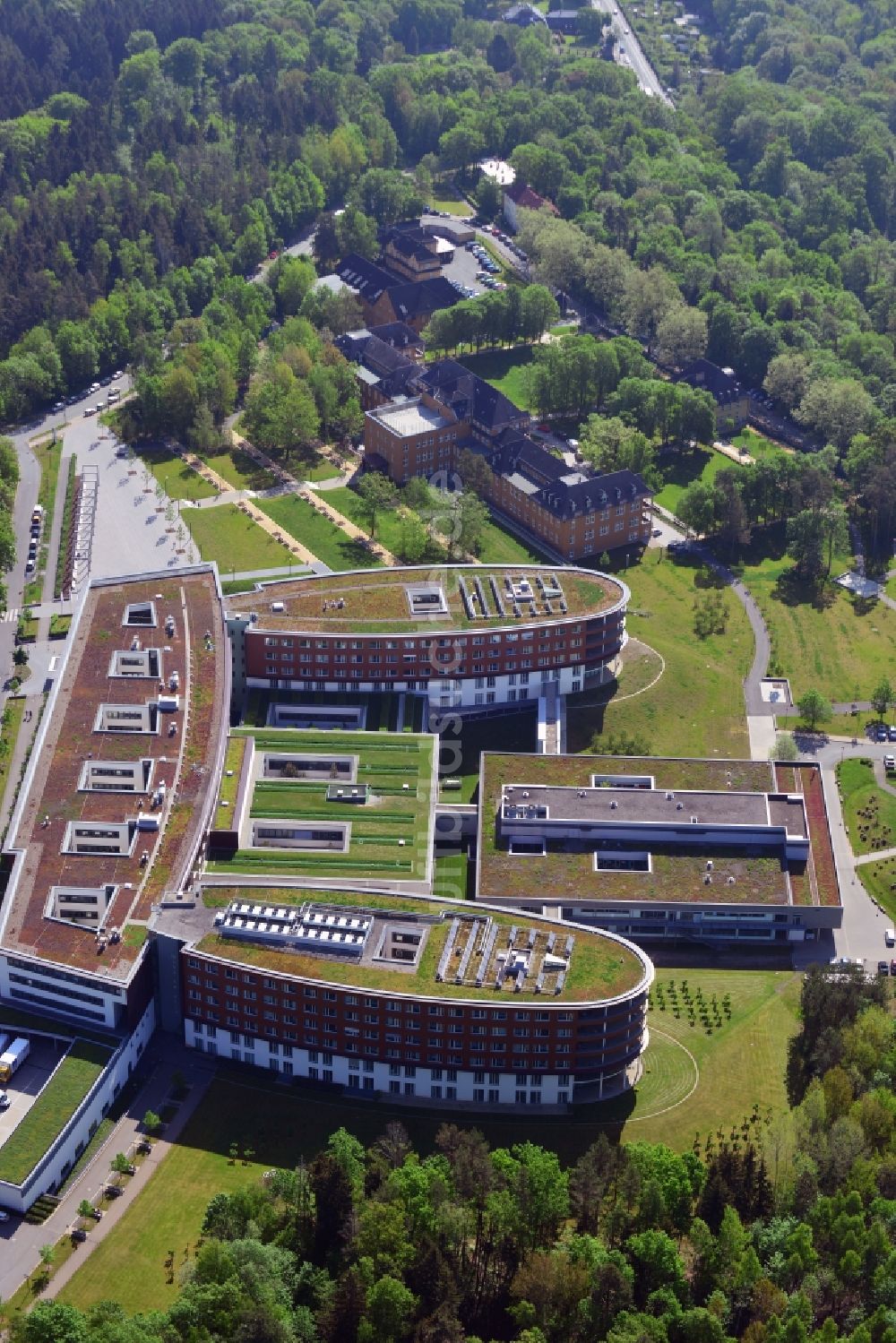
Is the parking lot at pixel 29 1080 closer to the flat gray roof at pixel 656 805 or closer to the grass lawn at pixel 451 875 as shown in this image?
the grass lawn at pixel 451 875

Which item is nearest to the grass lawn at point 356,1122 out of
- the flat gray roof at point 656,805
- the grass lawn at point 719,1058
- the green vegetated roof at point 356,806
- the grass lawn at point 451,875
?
the grass lawn at point 719,1058

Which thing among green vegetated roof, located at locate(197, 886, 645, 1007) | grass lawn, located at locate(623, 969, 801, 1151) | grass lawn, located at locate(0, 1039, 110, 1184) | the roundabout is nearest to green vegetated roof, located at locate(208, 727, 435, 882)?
green vegetated roof, located at locate(197, 886, 645, 1007)

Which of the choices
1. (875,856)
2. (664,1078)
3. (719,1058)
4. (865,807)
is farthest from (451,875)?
(865,807)

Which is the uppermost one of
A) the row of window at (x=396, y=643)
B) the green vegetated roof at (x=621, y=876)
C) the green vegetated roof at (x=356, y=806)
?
the row of window at (x=396, y=643)

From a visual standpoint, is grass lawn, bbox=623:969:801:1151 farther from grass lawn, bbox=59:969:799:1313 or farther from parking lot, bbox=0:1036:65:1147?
parking lot, bbox=0:1036:65:1147

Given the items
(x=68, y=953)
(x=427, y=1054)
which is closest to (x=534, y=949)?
(x=427, y=1054)
